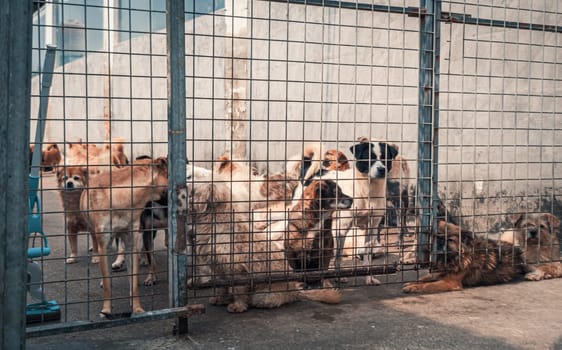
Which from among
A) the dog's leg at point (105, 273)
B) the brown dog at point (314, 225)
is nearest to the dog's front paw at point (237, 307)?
the brown dog at point (314, 225)

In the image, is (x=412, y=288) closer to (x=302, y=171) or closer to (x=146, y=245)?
(x=302, y=171)

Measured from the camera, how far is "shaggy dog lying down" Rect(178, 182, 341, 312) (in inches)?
172

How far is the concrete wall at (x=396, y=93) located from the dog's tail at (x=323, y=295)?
3.75ft

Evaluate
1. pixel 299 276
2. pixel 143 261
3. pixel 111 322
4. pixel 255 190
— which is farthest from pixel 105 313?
pixel 255 190

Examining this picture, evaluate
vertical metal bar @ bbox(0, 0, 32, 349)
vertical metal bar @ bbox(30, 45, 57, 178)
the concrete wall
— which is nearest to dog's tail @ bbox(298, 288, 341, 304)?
the concrete wall

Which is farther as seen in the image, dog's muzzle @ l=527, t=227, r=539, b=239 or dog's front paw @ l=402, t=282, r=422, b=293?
dog's muzzle @ l=527, t=227, r=539, b=239

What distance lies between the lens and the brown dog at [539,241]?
544 centimetres

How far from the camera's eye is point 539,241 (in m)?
5.48

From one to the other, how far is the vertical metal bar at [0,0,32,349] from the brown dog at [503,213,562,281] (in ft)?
15.8

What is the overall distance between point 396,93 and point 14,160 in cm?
674

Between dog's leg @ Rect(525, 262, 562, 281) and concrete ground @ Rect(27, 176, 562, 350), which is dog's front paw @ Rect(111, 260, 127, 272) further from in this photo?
dog's leg @ Rect(525, 262, 562, 281)

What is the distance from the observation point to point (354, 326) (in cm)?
392

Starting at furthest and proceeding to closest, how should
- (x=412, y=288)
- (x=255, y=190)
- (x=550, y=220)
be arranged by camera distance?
(x=255, y=190)
(x=550, y=220)
(x=412, y=288)

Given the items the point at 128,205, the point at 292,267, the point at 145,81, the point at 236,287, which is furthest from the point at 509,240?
the point at 145,81
